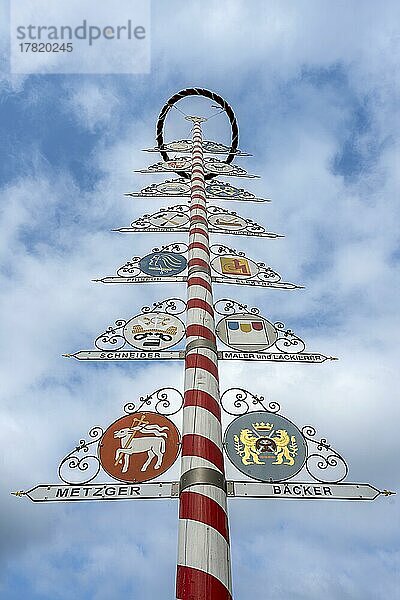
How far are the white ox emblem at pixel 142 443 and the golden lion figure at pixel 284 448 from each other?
0.92 meters

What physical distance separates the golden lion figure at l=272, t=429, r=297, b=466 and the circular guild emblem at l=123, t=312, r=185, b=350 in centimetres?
158

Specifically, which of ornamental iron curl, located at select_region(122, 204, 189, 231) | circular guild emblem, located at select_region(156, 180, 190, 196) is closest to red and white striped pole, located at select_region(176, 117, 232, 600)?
ornamental iron curl, located at select_region(122, 204, 189, 231)

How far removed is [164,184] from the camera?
34.5ft

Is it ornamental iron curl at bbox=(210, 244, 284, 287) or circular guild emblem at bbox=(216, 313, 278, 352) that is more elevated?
ornamental iron curl at bbox=(210, 244, 284, 287)

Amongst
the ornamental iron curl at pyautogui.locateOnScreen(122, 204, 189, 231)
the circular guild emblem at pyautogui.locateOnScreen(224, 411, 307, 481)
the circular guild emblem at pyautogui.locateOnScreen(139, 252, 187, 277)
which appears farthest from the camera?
the ornamental iron curl at pyautogui.locateOnScreen(122, 204, 189, 231)

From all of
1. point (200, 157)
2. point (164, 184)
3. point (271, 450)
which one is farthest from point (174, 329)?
point (200, 157)

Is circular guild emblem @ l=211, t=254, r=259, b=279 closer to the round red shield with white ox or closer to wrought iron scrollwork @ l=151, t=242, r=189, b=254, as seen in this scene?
wrought iron scrollwork @ l=151, t=242, r=189, b=254

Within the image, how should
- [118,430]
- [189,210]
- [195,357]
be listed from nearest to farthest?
[118,430] < [195,357] < [189,210]

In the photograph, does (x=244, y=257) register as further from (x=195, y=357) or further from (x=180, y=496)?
(x=180, y=496)

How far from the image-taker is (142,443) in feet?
15.5

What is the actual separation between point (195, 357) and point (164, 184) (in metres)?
5.87

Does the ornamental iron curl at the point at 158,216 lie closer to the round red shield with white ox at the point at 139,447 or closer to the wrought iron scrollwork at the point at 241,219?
the wrought iron scrollwork at the point at 241,219

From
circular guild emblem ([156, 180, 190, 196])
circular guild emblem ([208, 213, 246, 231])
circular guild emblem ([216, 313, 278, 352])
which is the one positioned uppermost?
circular guild emblem ([156, 180, 190, 196])

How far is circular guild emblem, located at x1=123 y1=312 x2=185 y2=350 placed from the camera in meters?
5.84
